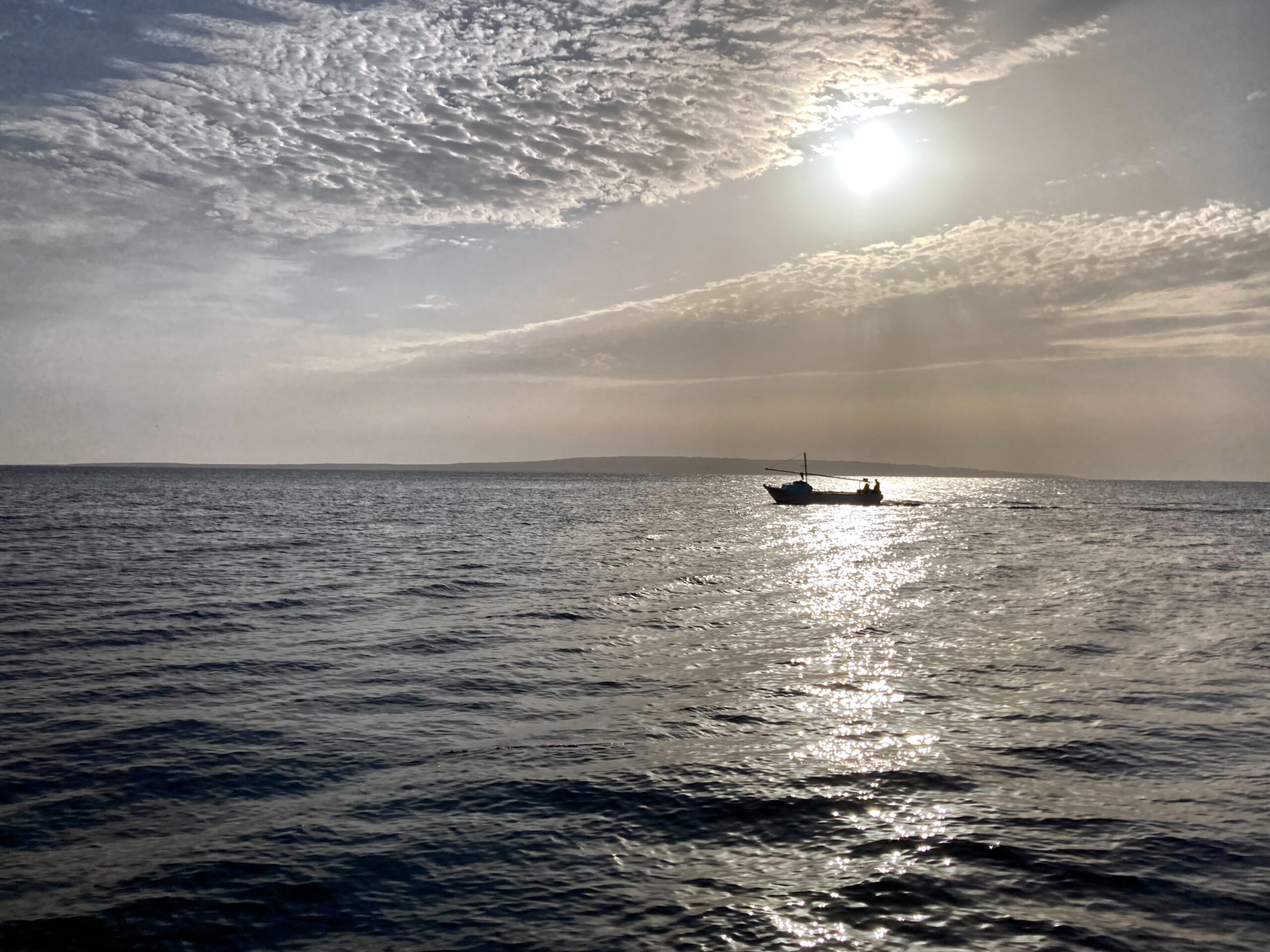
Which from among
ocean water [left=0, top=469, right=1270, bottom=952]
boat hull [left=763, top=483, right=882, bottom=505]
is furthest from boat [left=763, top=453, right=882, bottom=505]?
ocean water [left=0, top=469, right=1270, bottom=952]

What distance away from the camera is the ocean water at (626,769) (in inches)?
392

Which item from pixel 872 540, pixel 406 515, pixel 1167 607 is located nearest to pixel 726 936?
pixel 1167 607

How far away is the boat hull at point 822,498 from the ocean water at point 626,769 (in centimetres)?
9018

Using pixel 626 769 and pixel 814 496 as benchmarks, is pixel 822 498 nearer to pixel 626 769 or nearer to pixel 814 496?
pixel 814 496

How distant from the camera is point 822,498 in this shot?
13875cm

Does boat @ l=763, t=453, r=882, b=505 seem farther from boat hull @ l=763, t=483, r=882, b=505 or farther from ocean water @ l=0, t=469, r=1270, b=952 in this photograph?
ocean water @ l=0, t=469, r=1270, b=952

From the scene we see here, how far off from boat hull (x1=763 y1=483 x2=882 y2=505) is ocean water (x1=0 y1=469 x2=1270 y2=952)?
90.2 metres

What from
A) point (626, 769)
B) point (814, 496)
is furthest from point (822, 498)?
point (626, 769)

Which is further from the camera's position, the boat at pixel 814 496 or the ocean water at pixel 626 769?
the boat at pixel 814 496

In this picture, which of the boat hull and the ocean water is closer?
the ocean water

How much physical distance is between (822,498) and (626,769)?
127945 millimetres

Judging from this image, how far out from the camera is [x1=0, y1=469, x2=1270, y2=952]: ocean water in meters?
9.95

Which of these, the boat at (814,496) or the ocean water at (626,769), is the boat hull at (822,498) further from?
the ocean water at (626,769)

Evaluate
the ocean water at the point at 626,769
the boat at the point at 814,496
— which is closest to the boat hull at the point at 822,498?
the boat at the point at 814,496
